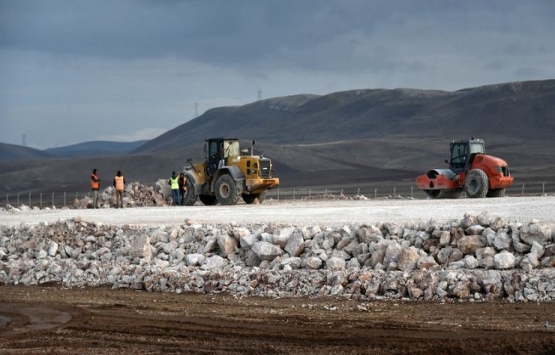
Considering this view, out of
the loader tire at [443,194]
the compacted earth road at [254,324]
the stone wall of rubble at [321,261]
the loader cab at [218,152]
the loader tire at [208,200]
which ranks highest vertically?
the loader cab at [218,152]

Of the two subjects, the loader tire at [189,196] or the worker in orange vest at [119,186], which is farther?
the loader tire at [189,196]

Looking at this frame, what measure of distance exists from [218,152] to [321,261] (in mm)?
17114

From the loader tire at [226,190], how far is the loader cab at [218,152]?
24.6 inches

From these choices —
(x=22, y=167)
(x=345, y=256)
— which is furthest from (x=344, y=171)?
(x=345, y=256)

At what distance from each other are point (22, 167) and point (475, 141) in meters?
122

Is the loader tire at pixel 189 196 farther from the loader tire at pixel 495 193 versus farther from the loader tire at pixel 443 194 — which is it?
the loader tire at pixel 495 193

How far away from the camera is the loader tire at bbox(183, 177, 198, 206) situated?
3472 cm

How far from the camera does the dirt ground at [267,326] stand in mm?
11609

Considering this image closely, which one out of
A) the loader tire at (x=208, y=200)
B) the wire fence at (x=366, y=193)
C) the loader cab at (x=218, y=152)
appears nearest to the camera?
the loader cab at (x=218, y=152)

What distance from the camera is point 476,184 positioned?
108 ft

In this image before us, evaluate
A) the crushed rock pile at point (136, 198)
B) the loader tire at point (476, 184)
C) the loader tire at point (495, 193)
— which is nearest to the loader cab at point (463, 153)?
the loader tire at point (476, 184)

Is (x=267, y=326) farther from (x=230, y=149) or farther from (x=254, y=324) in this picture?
(x=230, y=149)

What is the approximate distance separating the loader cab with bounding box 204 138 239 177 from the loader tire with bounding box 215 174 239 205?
2.05ft

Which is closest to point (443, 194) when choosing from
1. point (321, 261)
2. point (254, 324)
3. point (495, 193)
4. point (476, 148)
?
point (495, 193)
